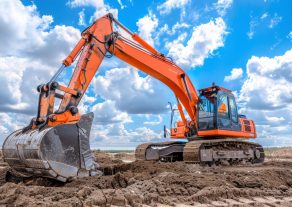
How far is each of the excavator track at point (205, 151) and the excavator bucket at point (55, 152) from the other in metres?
4.60

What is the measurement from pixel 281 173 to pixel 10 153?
7.39 m

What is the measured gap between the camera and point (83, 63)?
9.39 meters

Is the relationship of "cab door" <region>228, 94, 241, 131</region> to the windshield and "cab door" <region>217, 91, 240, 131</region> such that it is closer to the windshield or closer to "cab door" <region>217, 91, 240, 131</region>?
"cab door" <region>217, 91, 240, 131</region>

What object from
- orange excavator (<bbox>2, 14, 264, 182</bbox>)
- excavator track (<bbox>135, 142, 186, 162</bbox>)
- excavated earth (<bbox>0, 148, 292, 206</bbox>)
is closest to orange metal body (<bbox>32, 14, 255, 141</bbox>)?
orange excavator (<bbox>2, 14, 264, 182</bbox>)

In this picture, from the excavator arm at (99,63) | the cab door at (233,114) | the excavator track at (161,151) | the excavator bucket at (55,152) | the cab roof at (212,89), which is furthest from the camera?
the excavator track at (161,151)

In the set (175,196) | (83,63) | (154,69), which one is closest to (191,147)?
(154,69)

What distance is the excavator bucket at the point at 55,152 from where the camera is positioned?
7.36 metres

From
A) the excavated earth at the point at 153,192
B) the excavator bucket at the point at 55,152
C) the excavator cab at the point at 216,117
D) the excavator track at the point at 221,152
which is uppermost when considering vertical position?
the excavator cab at the point at 216,117

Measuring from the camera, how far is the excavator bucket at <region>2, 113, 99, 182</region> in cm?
736

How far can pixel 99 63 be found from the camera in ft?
32.4

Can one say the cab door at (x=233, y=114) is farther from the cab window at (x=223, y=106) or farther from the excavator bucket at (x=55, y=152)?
the excavator bucket at (x=55, y=152)

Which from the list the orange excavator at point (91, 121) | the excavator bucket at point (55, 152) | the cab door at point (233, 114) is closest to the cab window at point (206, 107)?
the orange excavator at point (91, 121)

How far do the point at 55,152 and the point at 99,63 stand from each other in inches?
131

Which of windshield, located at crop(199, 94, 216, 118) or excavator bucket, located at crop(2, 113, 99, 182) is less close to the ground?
A: windshield, located at crop(199, 94, 216, 118)
